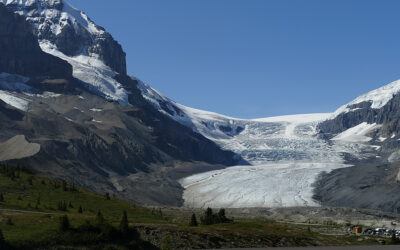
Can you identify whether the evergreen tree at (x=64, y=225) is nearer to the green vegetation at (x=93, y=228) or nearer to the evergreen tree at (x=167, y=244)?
the green vegetation at (x=93, y=228)

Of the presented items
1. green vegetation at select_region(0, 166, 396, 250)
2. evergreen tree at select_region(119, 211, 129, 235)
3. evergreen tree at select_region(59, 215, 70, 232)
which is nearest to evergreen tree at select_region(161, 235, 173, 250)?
green vegetation at select_region(0, 166, 396, 250)

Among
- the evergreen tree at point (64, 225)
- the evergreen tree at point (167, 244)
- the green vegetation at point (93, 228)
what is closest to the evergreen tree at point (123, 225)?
the green vegetation at point (93, 228)

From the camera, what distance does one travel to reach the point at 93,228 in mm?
55750

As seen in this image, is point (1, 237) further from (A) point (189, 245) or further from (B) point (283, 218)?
(B) point (283, 218)

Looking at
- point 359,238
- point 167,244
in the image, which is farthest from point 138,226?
point 359,238

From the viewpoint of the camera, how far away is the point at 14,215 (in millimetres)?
59156

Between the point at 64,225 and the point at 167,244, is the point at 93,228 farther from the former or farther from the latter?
the point at 167,244

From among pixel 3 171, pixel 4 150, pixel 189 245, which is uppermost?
pixel 4 150

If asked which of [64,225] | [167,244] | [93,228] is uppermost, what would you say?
[64,225]

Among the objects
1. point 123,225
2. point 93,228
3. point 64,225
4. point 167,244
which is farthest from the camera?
point 167,244

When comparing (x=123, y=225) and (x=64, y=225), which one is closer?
(x=64, y=225)

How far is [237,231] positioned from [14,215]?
27271mm

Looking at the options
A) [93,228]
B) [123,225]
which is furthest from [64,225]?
[123,225]

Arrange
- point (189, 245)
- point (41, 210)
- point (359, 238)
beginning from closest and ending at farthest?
point (189, 245), point (41, 210), point (359, 238)
